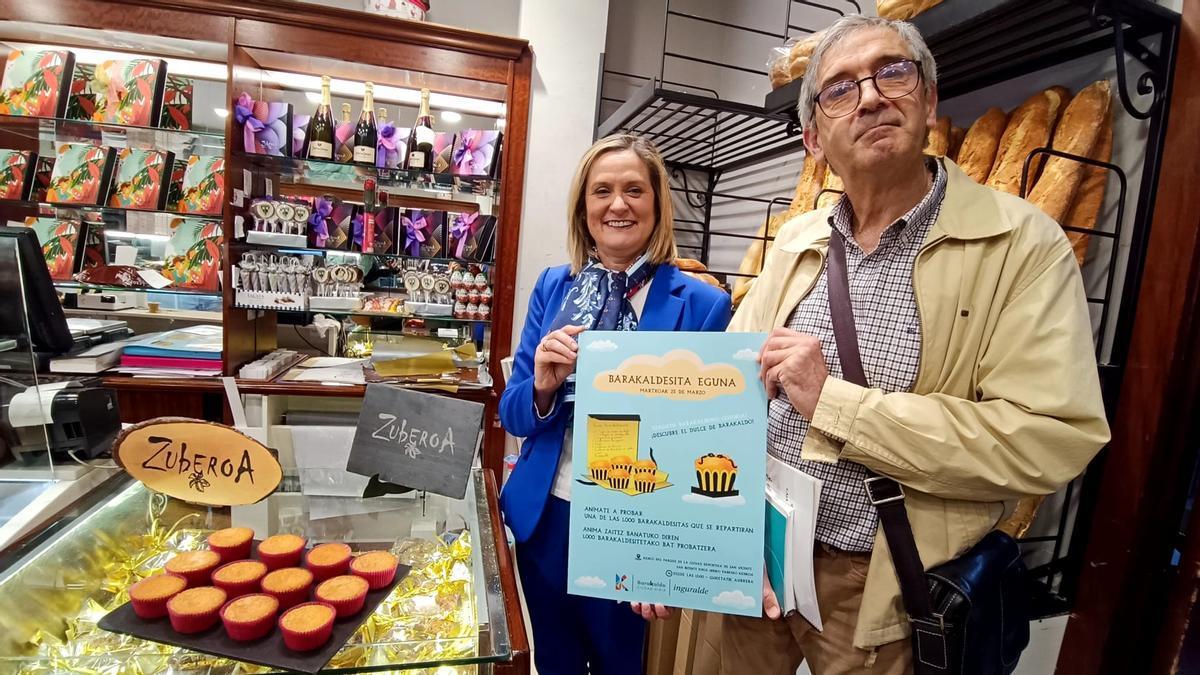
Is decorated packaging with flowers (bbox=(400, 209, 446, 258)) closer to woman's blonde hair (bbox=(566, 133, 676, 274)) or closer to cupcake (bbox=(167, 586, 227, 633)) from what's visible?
woman's blonde hair (bbox=(566, 133, 676, 274))

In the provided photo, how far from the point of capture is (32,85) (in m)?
2.53

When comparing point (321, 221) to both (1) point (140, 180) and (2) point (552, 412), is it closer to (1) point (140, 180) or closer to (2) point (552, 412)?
(1) point (140, 180)

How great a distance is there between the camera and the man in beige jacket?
2.54 ft

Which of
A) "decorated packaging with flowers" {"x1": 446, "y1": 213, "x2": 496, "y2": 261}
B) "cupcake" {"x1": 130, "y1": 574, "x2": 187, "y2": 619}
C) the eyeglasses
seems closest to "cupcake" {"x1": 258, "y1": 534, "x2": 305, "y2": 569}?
"cupcake" {"x1": 130, "y1": 574, "x2": 187, "y2": 619}

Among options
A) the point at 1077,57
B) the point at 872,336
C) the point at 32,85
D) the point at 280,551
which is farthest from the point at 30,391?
the point at 32,85

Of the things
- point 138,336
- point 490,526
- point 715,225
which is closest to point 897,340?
point 490,526

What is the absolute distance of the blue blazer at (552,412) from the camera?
1.33 metres

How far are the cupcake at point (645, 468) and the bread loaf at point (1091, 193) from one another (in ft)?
3.44

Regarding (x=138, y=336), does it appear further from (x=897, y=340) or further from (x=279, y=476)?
(x=897, y=340)

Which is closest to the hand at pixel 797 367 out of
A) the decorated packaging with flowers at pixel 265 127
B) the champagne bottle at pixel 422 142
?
the champagne bottle at pixel 422 142

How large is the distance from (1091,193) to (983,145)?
9.7 inches

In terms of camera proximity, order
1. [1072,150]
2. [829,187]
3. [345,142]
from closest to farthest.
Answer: [1072,150], [829,187], [345,142]

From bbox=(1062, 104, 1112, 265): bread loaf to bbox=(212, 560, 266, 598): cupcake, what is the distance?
166 cm

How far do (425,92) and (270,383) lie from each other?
1582 mm
